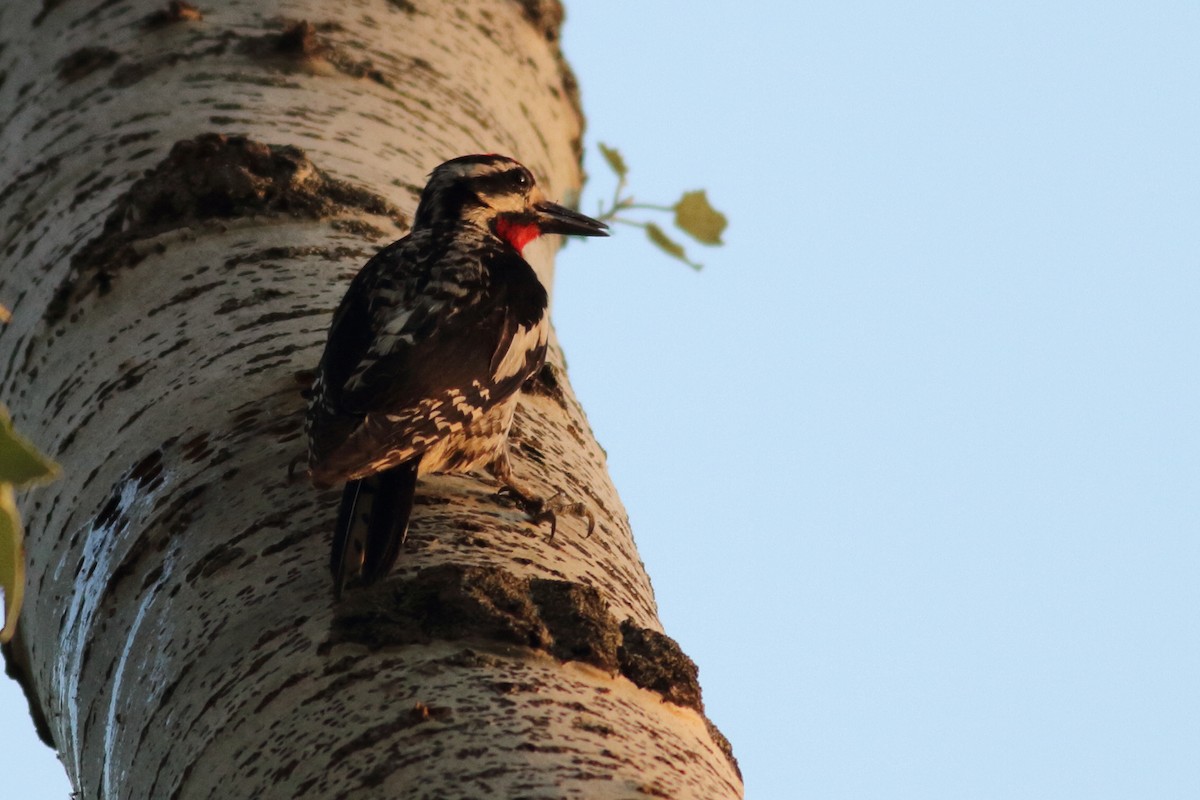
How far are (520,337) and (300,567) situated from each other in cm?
116

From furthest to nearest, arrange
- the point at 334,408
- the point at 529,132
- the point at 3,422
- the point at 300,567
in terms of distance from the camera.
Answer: the point at 529,132
the point at 334,408
the point at 300,567
the point at 3,422

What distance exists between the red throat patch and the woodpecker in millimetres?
338

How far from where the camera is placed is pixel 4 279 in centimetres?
295

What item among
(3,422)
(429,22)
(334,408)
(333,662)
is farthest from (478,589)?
(429,22)

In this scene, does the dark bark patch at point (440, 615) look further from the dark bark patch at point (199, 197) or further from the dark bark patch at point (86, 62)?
the dark bark patch at point (86, 62)

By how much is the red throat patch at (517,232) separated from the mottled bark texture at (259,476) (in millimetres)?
321

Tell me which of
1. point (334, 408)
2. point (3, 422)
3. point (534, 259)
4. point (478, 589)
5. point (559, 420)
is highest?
point (534, 259)

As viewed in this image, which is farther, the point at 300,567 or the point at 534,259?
the point at 534,259

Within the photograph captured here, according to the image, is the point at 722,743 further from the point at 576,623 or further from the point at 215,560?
the point at 215,560

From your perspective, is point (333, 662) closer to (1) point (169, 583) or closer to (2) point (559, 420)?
(1) point (169, 583)

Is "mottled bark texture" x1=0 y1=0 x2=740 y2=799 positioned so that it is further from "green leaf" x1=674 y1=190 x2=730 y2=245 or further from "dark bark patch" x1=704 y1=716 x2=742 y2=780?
"green leaf" x1=674 y1=190 x2=730 y2=245

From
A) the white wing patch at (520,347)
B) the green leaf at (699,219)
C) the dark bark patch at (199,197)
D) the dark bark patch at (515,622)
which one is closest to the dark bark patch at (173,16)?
the dark bark patch at (199,197)

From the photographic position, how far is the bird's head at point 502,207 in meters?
3.72

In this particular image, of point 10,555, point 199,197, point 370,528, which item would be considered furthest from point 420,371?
point 10,555
